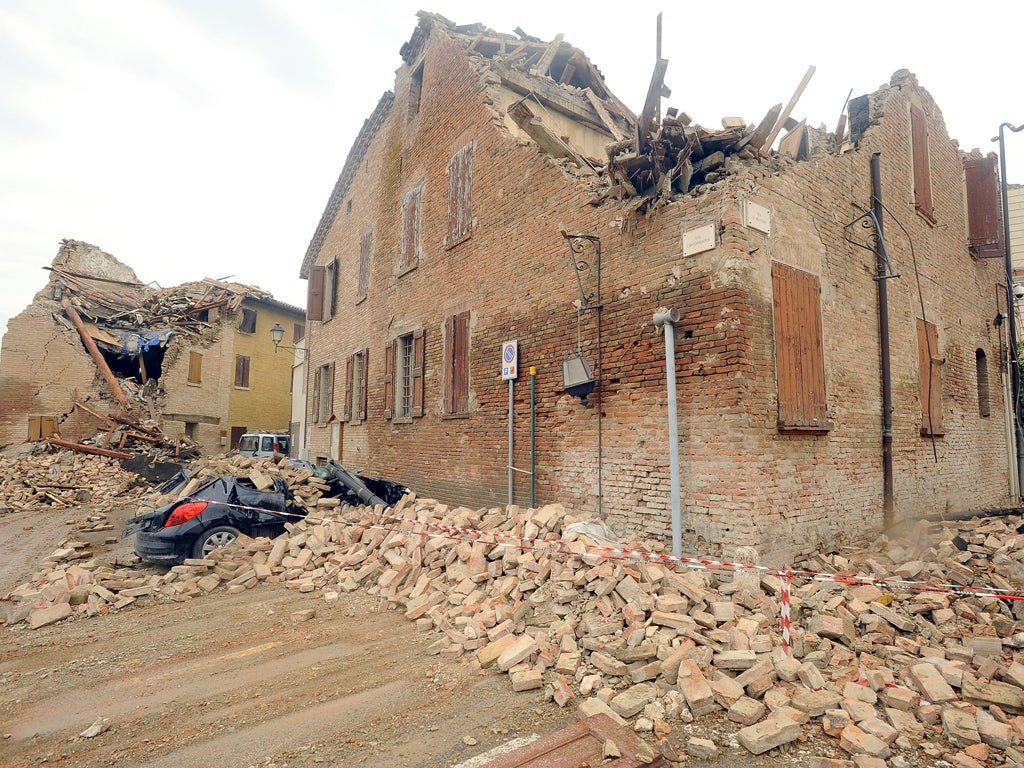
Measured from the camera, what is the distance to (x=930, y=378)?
9242 mm

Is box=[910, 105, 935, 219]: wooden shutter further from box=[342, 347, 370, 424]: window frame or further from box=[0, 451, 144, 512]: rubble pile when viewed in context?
box=[0, 451, 144, 512]: rubble pile

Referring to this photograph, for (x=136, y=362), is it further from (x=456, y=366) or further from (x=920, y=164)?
(x=920, y=164)

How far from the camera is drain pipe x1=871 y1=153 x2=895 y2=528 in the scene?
771cm

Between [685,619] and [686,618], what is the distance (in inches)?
0.9

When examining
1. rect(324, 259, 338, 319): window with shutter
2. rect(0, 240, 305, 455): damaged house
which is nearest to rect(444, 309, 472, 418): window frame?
rect(324, 259, 338, 319): window with shutter

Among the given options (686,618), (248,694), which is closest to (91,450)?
(248,694)

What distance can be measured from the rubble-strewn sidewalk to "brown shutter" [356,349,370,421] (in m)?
5.84

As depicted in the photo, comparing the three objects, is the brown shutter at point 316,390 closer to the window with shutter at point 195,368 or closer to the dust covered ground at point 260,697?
the window with shutter at point 195,368

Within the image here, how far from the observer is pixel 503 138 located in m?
9.87

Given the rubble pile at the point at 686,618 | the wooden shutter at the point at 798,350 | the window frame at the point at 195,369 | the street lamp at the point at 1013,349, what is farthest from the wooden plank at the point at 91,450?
the street lamp at the point at 1013,349

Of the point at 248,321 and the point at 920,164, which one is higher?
the point at 248,321

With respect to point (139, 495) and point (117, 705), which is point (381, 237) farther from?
point (117, 705)

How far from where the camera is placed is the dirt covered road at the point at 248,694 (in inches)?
133

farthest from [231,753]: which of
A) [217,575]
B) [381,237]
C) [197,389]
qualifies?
[197,389]
